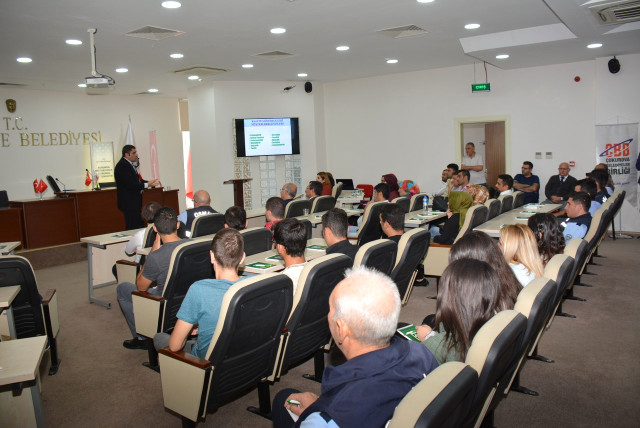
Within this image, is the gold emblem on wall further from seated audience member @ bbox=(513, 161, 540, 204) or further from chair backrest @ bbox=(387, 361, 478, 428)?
chair backrest @ bbox=(387, 361, 478, 428)

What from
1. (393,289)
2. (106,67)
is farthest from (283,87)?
(393,289)

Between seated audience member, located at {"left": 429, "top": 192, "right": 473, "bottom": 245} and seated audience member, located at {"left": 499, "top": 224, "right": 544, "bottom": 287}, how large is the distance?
9.11 feet

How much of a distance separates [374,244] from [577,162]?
7720 mm

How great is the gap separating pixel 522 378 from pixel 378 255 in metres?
1.41

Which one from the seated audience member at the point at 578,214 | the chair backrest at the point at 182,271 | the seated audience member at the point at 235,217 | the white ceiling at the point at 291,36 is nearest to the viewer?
the chair backrest at the point at 182,271

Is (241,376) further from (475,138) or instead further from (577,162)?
(475,138)

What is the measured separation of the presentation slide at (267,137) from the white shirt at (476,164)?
3.90 m

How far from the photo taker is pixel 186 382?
2.73 metres

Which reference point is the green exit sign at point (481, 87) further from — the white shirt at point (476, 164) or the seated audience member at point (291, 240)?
the seated audience member at point (291, 240)

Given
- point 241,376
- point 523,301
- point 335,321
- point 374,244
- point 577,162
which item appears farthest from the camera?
point 577,162

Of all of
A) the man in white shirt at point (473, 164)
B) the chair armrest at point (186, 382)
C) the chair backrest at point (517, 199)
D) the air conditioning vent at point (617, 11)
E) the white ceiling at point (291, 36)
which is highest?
the white ceiling at point (291, 36)

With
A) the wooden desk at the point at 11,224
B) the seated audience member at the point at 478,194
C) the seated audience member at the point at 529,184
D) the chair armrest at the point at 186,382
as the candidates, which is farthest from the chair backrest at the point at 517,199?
the wooden desk at the point at 11,224

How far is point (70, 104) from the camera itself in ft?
38.5

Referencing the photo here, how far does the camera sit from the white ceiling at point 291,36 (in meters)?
5.58
